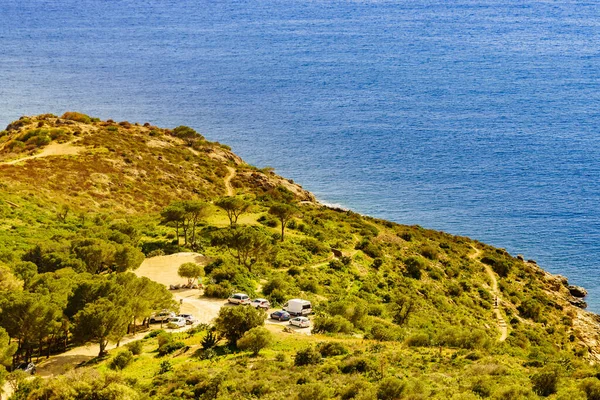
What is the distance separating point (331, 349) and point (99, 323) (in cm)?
1338

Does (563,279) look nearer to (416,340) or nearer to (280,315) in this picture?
(416,340)

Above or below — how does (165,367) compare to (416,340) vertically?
below

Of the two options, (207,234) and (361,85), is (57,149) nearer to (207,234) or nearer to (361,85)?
(207,234)

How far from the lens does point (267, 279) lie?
56.2 meters

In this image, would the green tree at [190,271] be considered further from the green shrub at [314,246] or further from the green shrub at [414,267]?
the green shrub at [414,267]

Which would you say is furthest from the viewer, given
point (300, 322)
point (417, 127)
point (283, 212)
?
point (417, 127)

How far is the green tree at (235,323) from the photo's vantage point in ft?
125

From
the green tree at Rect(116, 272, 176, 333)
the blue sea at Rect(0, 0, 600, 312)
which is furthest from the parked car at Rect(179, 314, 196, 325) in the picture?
the blue sea at Rect(0, 0, 600, 312)

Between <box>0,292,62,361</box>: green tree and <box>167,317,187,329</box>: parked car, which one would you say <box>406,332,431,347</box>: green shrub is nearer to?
<box>167,317,187,329</box>: parked car

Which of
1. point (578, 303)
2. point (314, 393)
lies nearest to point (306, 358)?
point (314, 393)

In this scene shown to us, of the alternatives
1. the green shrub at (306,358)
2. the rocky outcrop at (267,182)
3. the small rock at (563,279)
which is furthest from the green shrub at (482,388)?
the rocky outcrop at (267,182)

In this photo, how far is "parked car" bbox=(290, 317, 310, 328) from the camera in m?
44.1

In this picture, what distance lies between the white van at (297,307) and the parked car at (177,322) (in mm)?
7694

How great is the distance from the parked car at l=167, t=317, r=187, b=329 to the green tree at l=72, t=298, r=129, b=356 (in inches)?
239
